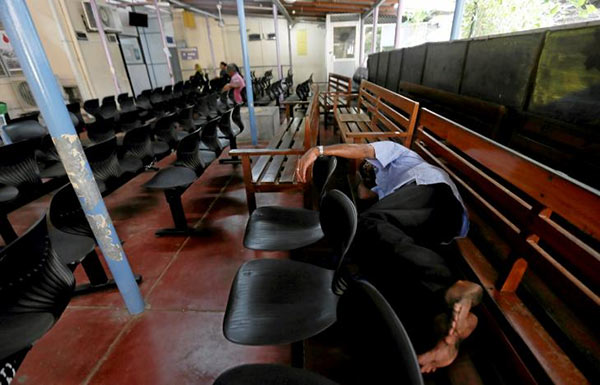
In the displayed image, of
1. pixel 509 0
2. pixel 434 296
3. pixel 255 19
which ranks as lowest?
pixel 434 296

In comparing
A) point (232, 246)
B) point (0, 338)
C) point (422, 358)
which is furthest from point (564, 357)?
point (232, 246)

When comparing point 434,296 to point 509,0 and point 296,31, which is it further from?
point 296,31

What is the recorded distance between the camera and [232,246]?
2359 mm

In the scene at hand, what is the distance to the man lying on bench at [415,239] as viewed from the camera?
3.25 ft

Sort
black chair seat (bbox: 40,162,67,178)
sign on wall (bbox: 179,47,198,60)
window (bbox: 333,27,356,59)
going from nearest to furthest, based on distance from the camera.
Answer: black chair seat (bbox: 40,162,67,178) < window (bbox: 333,27,356,59) < sign on wall (bbox: 179,47,198,60)

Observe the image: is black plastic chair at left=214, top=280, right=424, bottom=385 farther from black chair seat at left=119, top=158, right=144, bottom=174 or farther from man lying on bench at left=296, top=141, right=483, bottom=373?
black chair seat at left=119, top=158, right=144, bottom=174

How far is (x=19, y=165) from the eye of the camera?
2383mm

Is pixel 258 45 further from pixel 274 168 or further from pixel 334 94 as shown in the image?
pixel 274 168

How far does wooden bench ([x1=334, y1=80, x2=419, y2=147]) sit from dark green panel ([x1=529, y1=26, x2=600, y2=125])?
0.95 m

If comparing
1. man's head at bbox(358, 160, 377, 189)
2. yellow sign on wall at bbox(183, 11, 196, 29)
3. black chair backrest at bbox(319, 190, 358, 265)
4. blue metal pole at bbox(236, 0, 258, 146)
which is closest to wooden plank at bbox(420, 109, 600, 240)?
black chair backrest at bbox(319, 190, 358, 265)

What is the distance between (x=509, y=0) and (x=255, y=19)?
10438 mm

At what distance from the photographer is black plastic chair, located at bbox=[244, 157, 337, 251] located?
1556 mm

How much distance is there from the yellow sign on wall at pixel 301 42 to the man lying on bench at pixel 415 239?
11708 millimetres

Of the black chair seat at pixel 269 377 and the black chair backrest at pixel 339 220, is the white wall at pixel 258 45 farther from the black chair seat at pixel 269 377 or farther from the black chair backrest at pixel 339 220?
the black chair seat at pixel 269 377
